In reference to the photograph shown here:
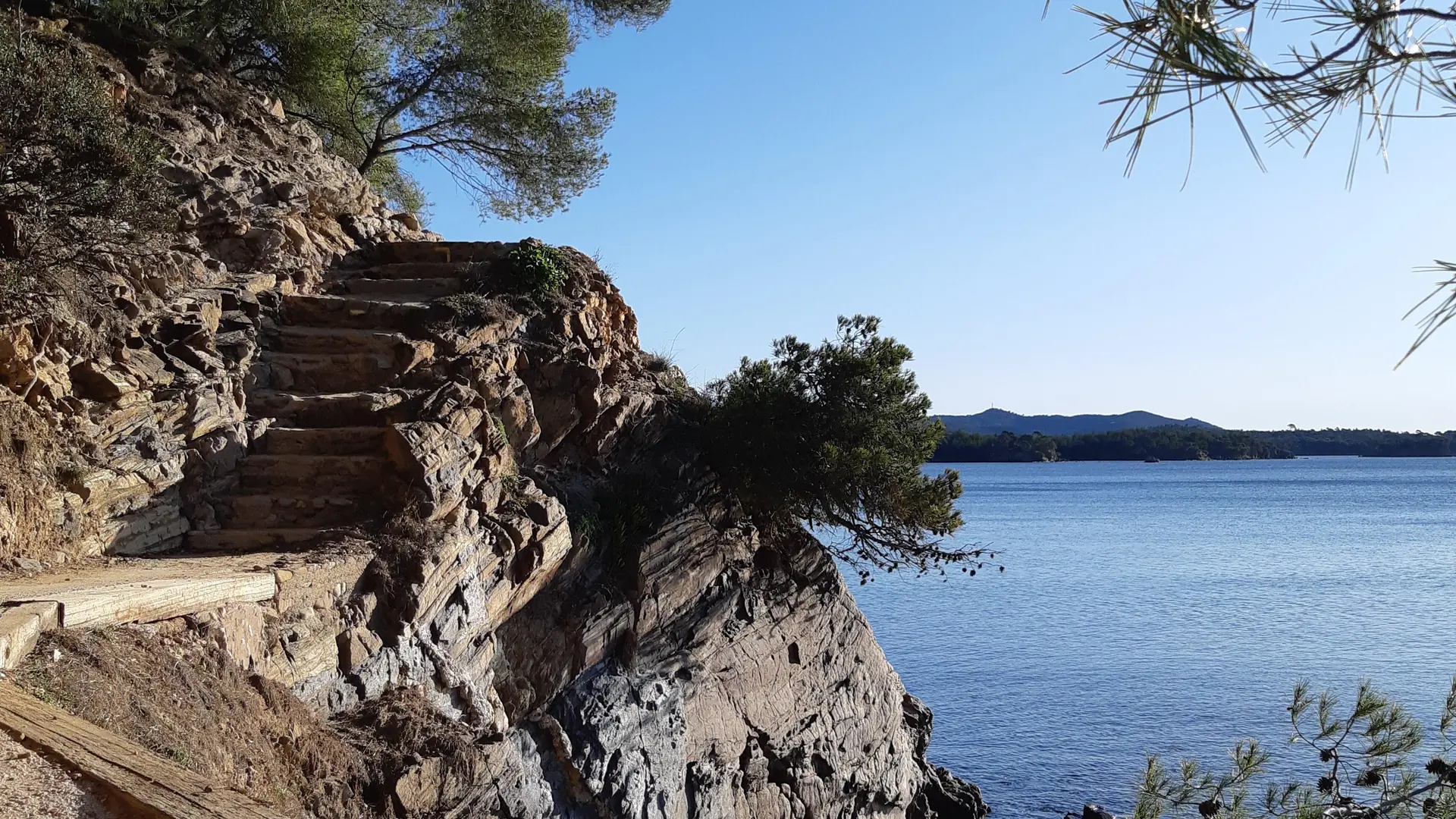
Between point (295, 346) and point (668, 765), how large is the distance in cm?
693

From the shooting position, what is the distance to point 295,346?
42.0ft

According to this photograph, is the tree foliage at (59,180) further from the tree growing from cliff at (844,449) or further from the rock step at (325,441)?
the tree growing from cliff at (844,449)

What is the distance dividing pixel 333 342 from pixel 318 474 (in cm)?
231

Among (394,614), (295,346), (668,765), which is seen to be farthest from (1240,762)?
(295,346)

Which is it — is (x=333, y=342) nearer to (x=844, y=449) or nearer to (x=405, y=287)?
(x=405, y=287)

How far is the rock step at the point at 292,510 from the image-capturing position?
10.7 metres

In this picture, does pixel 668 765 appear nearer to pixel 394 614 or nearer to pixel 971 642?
pixel 394 614

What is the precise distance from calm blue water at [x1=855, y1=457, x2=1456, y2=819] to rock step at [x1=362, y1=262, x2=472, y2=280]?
1365 centimetres

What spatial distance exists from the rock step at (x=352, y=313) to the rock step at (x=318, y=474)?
2638 millimetres

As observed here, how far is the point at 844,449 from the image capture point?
624 inches

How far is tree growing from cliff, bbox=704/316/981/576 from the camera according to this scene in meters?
15.6

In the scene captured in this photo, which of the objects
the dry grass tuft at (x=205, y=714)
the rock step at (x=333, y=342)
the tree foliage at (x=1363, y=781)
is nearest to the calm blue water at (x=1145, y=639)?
the tree foliage at (x=1363, y=781)

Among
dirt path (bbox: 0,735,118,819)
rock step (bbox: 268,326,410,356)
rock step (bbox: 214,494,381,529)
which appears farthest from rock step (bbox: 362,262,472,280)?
dirt path (bbox: 0,735,118,819)

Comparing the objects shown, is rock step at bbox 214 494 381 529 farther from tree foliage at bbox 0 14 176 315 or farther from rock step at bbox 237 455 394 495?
tree foliage at bbox 0 14 176 315
